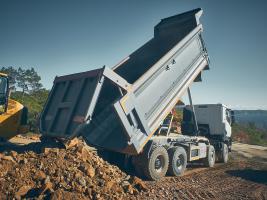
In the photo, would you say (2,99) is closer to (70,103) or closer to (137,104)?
(70,103)

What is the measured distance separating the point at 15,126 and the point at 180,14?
782cm

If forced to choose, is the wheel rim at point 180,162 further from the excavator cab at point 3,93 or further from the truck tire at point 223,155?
the excavator cab at point 3,93

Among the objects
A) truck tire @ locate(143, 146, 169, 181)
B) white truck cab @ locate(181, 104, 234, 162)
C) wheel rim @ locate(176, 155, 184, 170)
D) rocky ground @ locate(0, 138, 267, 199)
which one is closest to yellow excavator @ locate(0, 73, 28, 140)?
rocky ground @ locate(0, 138, 267, 199)

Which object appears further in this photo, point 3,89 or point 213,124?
point 213,124

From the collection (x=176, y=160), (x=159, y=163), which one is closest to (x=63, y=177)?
(x=159, y=163)

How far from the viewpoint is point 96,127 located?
24.9 feet

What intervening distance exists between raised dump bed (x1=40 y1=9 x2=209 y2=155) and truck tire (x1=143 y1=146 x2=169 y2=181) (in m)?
0.75

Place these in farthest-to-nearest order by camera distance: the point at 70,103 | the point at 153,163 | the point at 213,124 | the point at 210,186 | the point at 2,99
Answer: the point at 213,124 < the point at 2,99 < the point at 210,186 < the point at 153,163 < the point at 70,103

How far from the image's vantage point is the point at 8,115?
9.68m

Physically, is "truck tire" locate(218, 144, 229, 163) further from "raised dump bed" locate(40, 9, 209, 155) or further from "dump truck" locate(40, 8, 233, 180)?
"raised dump bed" locate(40, 9, 209, 155)

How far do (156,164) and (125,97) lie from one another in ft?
8.87

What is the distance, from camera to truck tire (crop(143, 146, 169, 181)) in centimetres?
764

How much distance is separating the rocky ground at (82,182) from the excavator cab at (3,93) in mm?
2696

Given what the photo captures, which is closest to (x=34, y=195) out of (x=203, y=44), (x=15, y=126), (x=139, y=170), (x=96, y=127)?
(x=96, y=127)
